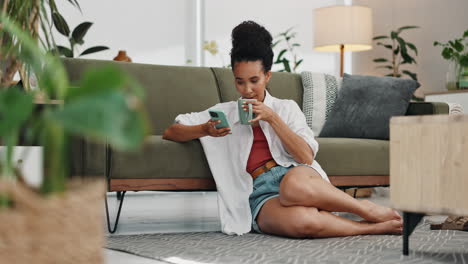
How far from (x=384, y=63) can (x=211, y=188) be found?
3472 millimetres

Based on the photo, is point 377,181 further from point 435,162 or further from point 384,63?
point 384,63

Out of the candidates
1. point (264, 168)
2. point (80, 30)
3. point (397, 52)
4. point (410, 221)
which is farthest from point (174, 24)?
point (410, 221)

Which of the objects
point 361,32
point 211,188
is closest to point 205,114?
point 211,188

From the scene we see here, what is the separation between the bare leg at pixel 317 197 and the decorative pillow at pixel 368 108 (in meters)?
1.10

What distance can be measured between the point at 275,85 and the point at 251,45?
1.11m

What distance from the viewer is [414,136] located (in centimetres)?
184

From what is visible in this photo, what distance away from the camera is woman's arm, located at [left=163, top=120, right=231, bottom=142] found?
8.07 ft

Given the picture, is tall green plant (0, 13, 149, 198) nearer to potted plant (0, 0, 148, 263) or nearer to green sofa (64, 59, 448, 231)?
potted plant (0, 0, 148, 263)

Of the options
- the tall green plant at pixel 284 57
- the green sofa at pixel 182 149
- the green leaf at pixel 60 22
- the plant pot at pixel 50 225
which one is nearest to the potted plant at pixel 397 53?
the tall green plant at pixel 284 57

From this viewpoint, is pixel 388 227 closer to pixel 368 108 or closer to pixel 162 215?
pixel 368 108

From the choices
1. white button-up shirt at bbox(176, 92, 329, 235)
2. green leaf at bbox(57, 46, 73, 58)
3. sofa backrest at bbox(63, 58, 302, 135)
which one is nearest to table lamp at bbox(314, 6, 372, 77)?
sofa backrest at bbox(63, 58, 302, 135)

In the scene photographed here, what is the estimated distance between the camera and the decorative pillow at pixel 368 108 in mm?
3535

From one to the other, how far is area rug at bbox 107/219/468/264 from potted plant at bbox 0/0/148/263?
1.35m

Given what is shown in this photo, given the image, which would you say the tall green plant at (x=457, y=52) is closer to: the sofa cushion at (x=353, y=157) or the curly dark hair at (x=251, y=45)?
the sofa cushion at (x=353, y=157)
